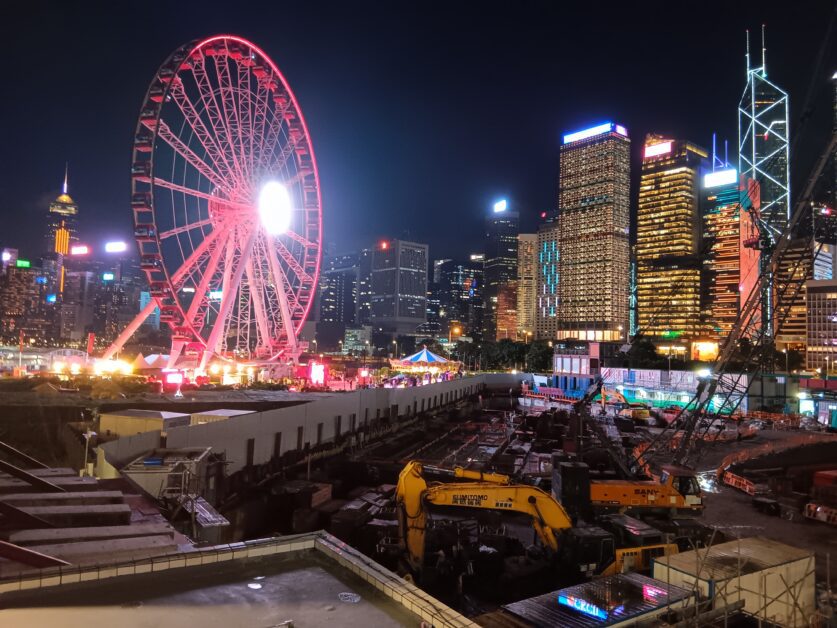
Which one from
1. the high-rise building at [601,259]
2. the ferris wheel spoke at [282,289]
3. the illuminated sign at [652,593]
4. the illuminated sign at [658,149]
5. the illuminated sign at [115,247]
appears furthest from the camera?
the illuminated sign at [658,149]

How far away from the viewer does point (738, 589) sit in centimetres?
925

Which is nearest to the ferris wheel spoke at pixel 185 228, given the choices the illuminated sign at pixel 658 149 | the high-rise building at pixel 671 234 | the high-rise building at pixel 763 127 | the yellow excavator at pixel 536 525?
the yellow excavator at pixel 536 525

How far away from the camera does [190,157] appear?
40.4 metres

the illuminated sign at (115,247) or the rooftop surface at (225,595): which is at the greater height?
the illuminated sign at (115,247)

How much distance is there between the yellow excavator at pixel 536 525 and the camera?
13.4 m

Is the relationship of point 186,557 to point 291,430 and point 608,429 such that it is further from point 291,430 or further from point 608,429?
point 608,429

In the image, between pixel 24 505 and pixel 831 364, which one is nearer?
pixel 24 505

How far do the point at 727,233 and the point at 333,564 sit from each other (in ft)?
622

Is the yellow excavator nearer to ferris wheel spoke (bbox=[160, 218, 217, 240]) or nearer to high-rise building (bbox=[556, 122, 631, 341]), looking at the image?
ferris wheel spoke (bbox=[160, 218, 217, 240])

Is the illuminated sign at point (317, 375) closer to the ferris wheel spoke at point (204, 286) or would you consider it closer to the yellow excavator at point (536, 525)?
the ferris wheel spoke at point (204, 286)

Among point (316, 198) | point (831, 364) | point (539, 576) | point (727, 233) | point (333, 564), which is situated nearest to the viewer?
point (333, 564)

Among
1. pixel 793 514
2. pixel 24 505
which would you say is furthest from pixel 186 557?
pixel 793 514

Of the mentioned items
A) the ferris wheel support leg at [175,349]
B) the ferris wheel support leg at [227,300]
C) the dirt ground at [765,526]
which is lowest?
the dirt ground at [765,526]

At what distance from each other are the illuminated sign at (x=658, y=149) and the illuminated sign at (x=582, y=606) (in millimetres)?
212894
